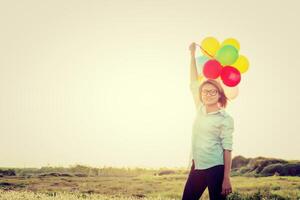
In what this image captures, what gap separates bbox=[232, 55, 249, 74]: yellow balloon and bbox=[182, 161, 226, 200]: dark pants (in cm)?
184

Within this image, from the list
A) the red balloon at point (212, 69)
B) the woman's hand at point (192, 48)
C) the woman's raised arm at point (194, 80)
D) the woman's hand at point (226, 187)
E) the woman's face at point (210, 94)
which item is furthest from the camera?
the red balloon at point (212, 69)

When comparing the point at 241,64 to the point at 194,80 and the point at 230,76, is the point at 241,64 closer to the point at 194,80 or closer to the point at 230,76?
the point at 230,76

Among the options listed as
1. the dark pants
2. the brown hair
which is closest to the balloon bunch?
the brown hair

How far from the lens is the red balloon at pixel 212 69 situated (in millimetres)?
7160

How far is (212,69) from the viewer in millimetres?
7156

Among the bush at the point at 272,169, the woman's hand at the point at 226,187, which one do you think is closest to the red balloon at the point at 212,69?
the woman's hand at the point at 226,187

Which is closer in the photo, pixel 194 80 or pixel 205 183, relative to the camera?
pixel 205 183

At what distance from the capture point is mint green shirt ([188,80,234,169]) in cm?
606

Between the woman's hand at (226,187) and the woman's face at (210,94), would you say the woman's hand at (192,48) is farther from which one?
the woman's hand at (226,187)

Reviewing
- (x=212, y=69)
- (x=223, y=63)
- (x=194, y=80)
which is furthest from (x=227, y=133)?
(x=223, y=63)

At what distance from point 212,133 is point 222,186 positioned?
68 cm

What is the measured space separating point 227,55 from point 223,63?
0.48 feet

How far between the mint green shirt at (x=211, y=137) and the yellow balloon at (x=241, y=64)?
4.11ft

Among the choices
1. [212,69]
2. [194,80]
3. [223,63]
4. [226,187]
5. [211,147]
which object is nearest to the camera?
[226,187]
